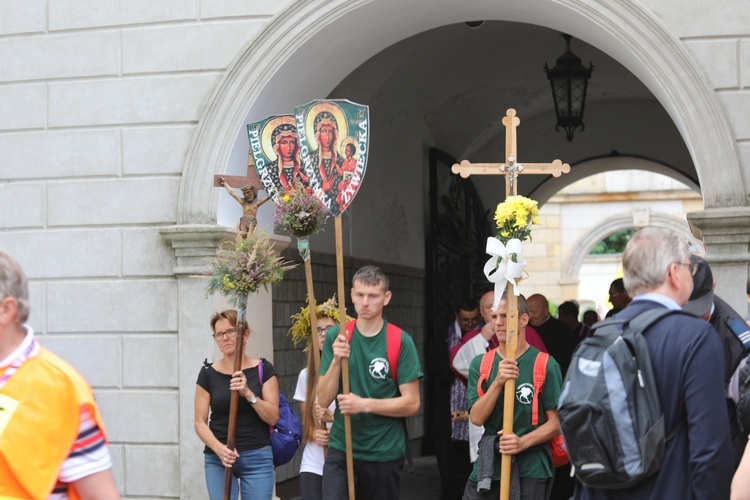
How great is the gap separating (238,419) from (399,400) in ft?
3.23

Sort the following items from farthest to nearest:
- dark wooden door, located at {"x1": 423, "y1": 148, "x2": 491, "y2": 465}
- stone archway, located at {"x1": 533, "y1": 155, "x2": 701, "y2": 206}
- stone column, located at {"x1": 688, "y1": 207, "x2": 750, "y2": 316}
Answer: stone archway, located at {"x1": 533, "y1": 155, "x2": 701, "y2": 206}, dark wooden door, located at {"x1": 423, "y1": 148, "x2": 491, "y2": 465}, stone column, located at {"x1": 688, "y1": 207, "x2": 750, "y2": 316}

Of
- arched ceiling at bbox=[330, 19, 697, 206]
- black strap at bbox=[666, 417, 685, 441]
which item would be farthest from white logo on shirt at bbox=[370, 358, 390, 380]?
arched ceiling at bbox=[330, 19, 697, 206]

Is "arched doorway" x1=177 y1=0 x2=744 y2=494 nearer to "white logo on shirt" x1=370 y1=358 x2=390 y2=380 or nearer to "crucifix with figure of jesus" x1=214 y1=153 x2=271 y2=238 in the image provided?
"crucifix with figure of jesus" x1=214 y1=153 x2=271 y2=238

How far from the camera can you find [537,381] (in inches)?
221

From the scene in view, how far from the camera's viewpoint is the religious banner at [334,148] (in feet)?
20.3

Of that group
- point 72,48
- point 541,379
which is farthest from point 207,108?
point 541,379

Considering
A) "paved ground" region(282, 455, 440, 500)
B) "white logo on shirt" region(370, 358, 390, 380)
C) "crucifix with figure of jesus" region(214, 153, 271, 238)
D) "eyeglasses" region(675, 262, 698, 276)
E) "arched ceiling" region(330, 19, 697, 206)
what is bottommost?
"paved ground" region(282, 455, 440, 500)

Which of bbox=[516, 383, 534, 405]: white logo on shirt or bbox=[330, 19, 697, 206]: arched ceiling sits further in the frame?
bbox=[330, 19, 697, 206]: arched ceiling

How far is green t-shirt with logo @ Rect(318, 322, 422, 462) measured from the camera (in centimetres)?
580

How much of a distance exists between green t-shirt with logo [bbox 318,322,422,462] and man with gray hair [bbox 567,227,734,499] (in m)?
2.15

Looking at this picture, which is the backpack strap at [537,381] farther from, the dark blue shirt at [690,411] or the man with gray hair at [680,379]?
the dark blue shirt at [690,411]

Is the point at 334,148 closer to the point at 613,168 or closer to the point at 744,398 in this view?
the point at 744,398

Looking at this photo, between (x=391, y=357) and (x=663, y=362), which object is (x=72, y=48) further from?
(x=663, y=362)

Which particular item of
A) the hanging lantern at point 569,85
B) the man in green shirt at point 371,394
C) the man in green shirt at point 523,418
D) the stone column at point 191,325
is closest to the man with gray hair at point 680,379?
the man in green shirt at point 523,418
